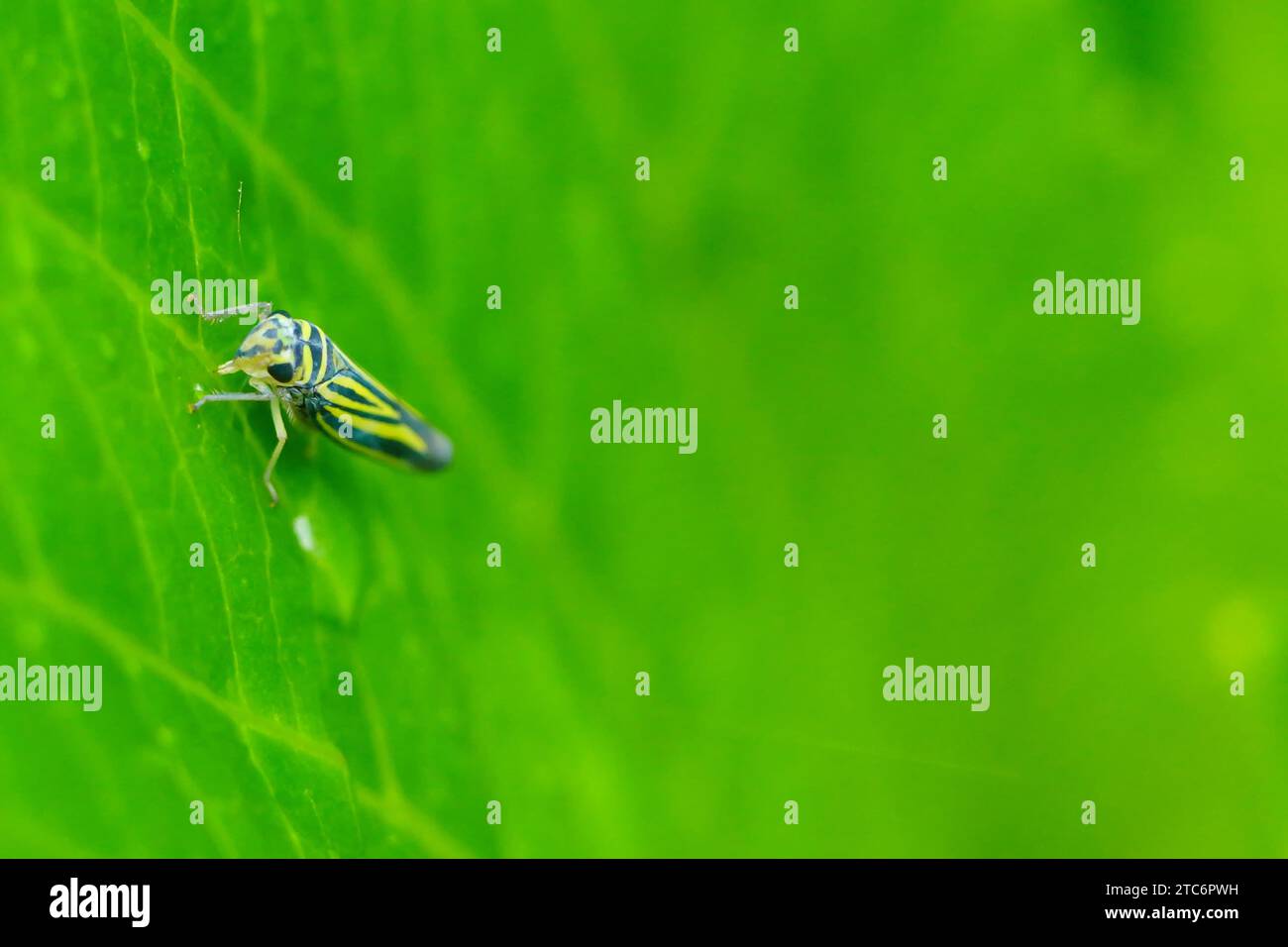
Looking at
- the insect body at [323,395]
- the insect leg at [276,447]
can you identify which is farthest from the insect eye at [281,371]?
the insect leg at [276,447]

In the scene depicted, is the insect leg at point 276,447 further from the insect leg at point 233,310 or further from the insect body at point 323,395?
the insect leg at point 233,310

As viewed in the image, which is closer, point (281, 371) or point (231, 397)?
point (231, 397)

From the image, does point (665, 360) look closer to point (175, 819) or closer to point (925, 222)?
point (925, 222)

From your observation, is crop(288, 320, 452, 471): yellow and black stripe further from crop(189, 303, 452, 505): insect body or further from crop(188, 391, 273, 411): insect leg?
crop(188, 391, 273, 411): insect leg

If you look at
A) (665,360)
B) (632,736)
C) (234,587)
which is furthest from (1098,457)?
(234,587)

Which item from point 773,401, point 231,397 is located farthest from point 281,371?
point 773,401

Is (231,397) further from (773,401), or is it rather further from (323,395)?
(773,401)

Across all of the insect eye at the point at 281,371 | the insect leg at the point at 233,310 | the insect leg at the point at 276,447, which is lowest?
the insect leg at the point at 276,447

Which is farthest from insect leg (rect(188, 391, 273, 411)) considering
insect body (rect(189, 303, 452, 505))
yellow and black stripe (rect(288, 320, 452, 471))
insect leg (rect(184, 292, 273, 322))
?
insect leg (rect(184, 292, 273, 322))
